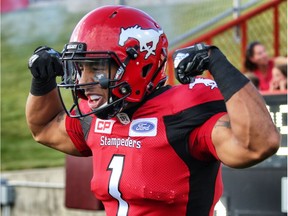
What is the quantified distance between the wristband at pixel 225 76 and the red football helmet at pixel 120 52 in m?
0.38

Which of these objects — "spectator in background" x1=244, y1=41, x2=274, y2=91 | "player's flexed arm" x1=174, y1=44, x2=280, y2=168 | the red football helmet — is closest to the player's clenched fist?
the red football helmet

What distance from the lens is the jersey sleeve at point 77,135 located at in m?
4.22

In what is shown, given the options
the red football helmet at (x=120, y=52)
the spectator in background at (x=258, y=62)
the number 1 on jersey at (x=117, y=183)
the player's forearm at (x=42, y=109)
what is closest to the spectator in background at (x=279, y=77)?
the spectator in background at (x=258, y=62)

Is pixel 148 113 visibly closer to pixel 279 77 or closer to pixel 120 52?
pixel 120 52

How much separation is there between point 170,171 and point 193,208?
7.2 inches

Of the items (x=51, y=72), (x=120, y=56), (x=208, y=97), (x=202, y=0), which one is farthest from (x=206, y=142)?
(x=202, y=0)

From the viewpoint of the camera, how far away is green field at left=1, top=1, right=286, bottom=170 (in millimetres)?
10633

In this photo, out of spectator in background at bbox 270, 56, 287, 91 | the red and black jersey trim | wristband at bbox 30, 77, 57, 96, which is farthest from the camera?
spectator in background at bbox 270, 56, 287, 91

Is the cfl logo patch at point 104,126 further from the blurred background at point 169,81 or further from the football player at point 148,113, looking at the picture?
the blurred background at point 169,81

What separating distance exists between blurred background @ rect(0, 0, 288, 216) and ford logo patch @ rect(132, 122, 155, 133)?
2.65 feet

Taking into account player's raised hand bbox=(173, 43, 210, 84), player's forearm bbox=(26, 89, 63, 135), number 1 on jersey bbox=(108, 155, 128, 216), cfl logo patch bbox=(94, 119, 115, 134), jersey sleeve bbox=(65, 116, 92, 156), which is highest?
player's raised hand bbox=(173, 43, 210, 84)

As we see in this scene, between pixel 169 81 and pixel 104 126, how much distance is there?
432cm

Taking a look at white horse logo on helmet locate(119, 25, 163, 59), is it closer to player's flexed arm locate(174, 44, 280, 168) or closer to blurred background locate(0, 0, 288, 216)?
player's flexed arm locate(174, 44, 280, 168)

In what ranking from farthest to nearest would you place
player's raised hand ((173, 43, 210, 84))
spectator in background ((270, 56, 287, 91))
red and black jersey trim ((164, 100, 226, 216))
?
spectator in background ((270, 56, 287, 91)) < red and black jersey trim ((164, 100, 226, 216)) < player's raised hand ((173, 43, 210, 84))
